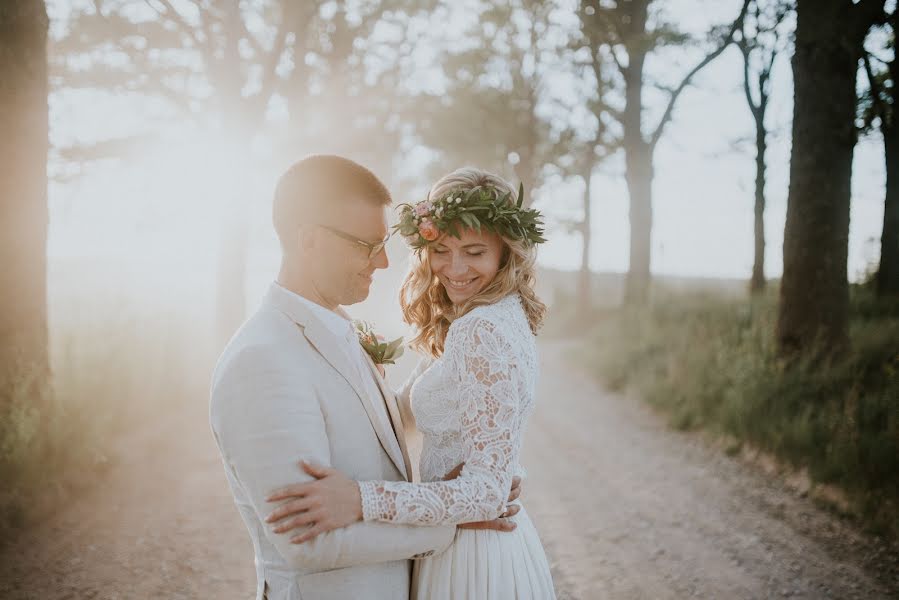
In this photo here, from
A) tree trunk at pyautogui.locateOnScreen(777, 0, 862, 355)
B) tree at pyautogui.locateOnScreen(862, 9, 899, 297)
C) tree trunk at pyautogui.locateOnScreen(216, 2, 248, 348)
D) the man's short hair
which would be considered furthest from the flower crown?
tree at pyautogui.locateOnScreen(862, 9, 899, 297)

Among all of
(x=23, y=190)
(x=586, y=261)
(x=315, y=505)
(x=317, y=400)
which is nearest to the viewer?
(x=315, y=505)

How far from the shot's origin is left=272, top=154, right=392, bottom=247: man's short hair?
2.35m

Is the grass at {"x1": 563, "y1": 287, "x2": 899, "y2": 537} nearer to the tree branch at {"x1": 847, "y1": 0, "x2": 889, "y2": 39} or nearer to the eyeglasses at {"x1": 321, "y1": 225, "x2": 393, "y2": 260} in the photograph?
the tree branch at {"x1": 847, "y1": 0, "x2": 889, "y2": 39}

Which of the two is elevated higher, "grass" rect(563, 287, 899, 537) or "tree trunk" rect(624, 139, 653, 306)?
"tree trunk" rect(624, 139, 653, 306)

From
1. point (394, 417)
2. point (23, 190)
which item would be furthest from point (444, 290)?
point (23, 190)

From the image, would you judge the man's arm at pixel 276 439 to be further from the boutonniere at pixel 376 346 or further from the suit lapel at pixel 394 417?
the boutonniere at pixel 376 346

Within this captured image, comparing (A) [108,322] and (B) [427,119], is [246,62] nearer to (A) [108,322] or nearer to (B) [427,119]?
(A) [108,322]

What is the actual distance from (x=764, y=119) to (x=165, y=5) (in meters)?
16.0

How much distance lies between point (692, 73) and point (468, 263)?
14325mm

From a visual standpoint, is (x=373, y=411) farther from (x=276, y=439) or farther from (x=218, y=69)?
(x=218, y=69)

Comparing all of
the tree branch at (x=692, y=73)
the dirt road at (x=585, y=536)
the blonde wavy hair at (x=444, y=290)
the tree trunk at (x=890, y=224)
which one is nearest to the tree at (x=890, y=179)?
the tree trunk at (x=890, y=224)

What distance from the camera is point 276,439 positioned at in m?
1.80

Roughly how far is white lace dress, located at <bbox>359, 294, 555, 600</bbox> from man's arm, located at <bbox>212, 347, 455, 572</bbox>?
14 cm

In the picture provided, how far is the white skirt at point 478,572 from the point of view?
2381 mm
